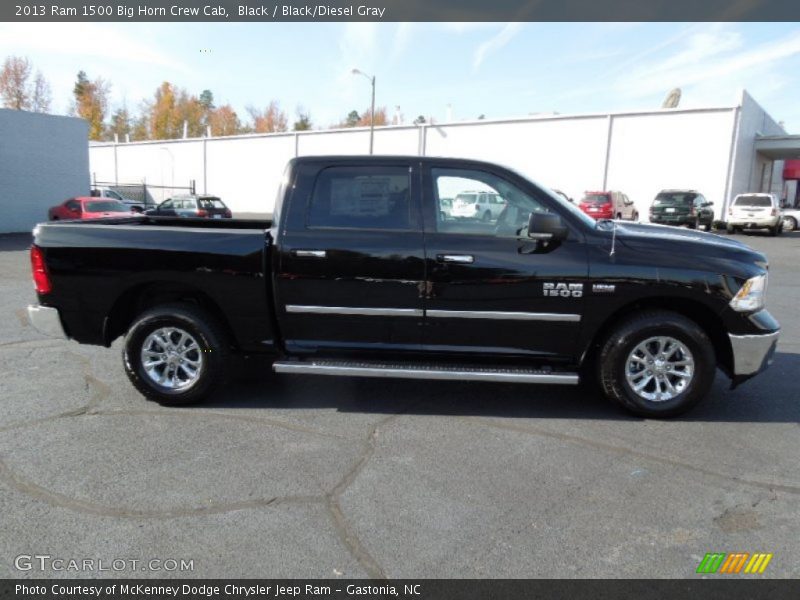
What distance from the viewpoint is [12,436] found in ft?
13.2

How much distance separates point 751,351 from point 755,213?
81.8 ft

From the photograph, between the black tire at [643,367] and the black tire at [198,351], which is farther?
the black tire at [198,351]

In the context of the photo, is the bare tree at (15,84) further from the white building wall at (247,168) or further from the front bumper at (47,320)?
the front bumper at (47,320)

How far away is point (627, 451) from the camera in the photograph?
3965mm

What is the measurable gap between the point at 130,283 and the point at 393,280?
6.93ft

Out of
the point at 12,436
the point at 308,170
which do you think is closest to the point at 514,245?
the point at 308,170

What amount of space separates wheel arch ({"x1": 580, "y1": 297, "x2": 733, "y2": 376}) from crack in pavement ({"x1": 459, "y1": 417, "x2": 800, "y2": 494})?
0.68 meters

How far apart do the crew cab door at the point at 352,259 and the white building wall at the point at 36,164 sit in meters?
23.2

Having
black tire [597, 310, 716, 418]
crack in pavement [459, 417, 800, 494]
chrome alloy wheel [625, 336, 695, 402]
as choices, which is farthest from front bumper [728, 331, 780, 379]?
crack in pavement [459, 417, 800, 494]

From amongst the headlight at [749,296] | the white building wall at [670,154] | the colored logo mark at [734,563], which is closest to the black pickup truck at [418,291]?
the headlight at [749,296]

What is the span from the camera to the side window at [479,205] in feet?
14.7

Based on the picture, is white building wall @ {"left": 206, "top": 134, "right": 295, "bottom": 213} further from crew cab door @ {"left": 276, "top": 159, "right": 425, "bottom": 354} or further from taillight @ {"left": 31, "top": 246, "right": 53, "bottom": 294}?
crew cab door @ {"left": 276, "top": 159, "right": 425, "bottom": 354}

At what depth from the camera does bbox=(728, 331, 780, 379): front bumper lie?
4340 mm

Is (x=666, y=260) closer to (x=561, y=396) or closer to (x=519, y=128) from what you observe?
(x=561, y=396)
